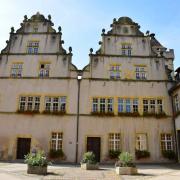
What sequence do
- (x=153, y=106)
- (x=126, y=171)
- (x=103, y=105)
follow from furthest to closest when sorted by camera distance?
(x=153, y=106)
(x=103, y=105)
(x=126, y=171)

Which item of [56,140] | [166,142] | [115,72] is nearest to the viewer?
[56,140]

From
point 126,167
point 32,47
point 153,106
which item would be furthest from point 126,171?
point 32,47

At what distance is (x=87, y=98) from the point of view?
22062 millimetres

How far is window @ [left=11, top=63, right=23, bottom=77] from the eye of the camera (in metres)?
23.1

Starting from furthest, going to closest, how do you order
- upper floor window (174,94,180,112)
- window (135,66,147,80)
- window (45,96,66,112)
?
window (135,66,147,80)
window (45,96,66,112)
upper floor window (174,94,180,112)

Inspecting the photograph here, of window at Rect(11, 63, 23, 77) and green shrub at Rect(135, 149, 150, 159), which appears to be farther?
window at Rect(11, 63, 23, 77)

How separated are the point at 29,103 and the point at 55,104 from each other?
2.39 m

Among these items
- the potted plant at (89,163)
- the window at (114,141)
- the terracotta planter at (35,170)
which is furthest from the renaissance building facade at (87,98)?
the terracotta planter at (35,170)

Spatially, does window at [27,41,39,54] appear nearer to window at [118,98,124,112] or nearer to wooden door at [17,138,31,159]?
wooden door at [17,138,31,159]

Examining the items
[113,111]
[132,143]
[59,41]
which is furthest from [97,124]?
[59,41]

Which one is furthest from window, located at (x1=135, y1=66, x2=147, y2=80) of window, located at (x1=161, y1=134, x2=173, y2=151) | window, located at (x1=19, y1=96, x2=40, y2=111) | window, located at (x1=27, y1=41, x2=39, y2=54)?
window, located at (x1=27, y1=41, x2=39, y2=54)

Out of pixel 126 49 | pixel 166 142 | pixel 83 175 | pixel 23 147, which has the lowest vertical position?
pixel 83 175

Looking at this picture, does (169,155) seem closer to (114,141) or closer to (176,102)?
(176,102)

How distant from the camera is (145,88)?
2253cm
